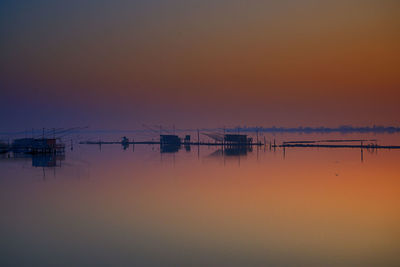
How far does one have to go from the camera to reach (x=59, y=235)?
10.7m

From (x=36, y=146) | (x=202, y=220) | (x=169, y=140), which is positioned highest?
(x=169, y=140)

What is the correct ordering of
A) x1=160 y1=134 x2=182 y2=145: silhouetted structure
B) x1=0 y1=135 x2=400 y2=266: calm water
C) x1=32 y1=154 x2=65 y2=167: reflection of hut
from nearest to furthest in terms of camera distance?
x1=0 y1=135 x2=400 y2=266: calm water, x1=32 y1=154 x2=65 y2=167: reflection of hut, x1=160 y1=134 x2=182 y2=145: silhouetted structure

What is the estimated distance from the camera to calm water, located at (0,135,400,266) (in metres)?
9.14

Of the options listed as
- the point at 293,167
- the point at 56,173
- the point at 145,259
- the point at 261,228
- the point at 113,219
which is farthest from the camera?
the point at 293,167

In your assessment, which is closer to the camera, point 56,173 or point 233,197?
point 233,197

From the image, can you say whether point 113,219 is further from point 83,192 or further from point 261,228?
point 83,192

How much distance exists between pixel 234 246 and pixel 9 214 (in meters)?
7.85

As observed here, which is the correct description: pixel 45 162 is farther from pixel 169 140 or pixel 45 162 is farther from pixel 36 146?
pixel 169 140

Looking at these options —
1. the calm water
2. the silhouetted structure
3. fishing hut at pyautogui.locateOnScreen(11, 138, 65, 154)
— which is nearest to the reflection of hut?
fishing hut at pyautogui.locateOnScreen(11, 138, 65, 154)

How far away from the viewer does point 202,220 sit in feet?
40.1

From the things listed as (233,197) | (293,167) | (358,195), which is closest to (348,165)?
(293,167)

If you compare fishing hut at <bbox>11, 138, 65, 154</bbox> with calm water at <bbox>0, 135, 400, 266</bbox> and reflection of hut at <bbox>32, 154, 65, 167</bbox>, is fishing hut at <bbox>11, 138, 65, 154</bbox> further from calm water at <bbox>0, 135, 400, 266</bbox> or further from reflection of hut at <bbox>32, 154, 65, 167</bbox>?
calm water at <bbox>0, 135, 400, 266</bbox>

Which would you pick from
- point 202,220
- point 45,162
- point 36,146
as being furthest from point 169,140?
point 202,220

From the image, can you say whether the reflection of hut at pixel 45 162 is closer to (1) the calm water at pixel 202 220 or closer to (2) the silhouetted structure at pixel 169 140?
(1) the calm water at pixel 202 220
